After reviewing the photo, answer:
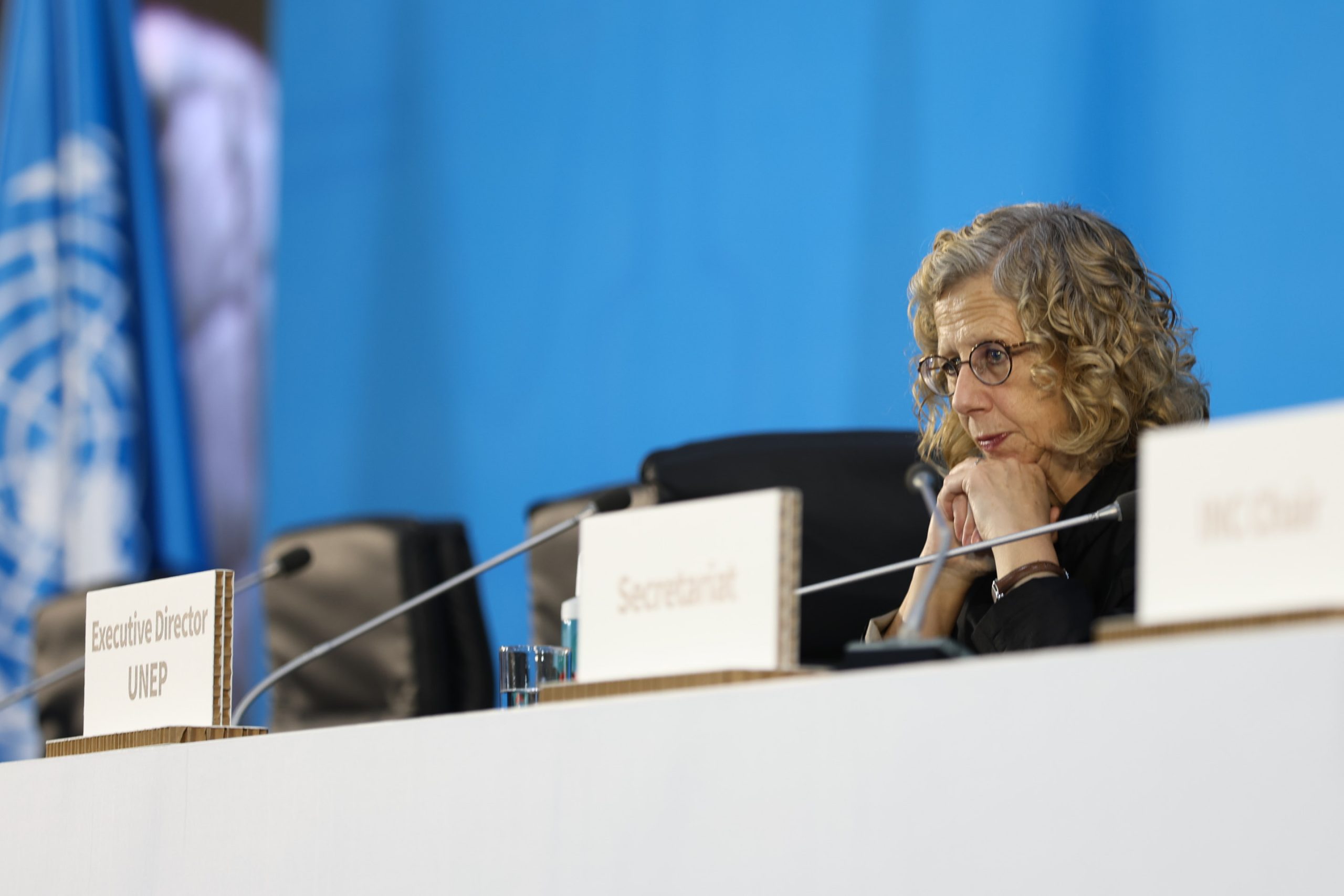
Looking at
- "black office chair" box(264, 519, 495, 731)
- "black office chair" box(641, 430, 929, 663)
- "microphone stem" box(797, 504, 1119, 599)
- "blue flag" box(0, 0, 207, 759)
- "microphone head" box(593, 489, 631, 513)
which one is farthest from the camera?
"blue flag" box(0, 0, 207, 759)

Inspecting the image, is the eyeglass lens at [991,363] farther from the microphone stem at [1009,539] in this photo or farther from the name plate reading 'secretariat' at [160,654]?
the name plate reading 'secretariat' at [160,654]

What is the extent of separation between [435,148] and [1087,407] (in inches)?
94.9

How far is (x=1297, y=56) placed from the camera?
242 centimetres

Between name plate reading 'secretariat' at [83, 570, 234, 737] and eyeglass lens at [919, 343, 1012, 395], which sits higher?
eyeglass lens at [919, 343, 1012, 395]

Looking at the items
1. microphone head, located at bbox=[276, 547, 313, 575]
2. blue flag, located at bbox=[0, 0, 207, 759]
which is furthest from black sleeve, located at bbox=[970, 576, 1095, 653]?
blue flag, located at bbox=[0, 0, 207, 759]

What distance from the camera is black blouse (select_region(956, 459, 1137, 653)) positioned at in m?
1.43

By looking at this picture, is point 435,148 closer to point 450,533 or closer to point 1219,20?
point 450,533

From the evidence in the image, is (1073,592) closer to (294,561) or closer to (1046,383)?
(1046,383)

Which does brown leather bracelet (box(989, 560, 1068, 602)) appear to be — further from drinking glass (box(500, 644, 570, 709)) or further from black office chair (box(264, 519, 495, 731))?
black office chair (box(264, 519, 495, 731))

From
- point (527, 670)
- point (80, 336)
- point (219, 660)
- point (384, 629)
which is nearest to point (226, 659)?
point (219, 660)

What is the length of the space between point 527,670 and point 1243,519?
0.81 meters

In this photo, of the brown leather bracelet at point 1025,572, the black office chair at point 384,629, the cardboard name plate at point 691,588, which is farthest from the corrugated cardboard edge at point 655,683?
the black office chair at point 384,629

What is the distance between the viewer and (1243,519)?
730mm

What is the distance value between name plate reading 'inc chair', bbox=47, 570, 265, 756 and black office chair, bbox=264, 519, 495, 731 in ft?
3.45
